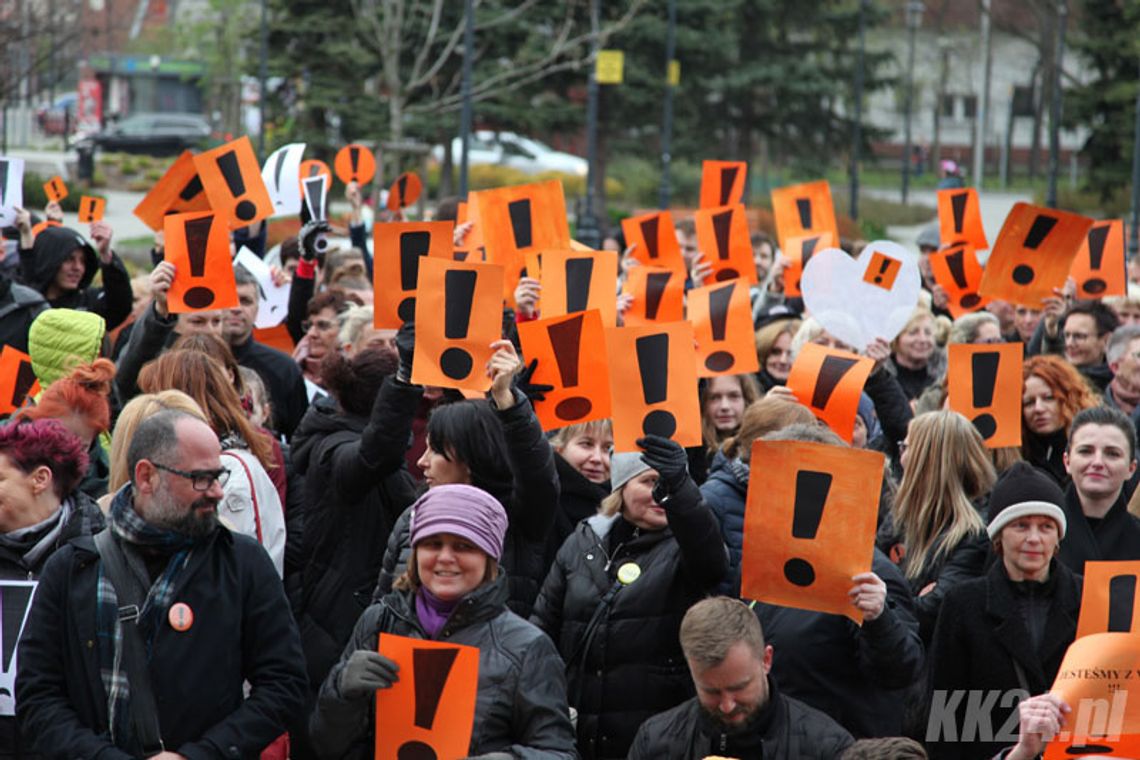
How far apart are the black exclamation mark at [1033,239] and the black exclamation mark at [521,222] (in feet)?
9.35

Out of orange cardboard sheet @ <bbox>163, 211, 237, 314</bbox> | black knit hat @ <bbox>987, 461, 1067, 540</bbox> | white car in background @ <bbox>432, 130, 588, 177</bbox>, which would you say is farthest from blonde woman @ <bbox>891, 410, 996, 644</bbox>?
white car in background @ <bbox>432, 130, 588, 177</bbox>

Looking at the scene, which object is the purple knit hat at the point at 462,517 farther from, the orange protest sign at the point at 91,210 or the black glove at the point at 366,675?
the orange protest sign at the point at 91,210

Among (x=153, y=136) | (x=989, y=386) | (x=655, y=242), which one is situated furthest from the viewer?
(x=153, y=136)

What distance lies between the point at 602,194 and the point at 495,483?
29.0 metres

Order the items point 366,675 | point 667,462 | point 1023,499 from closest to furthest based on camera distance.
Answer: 1. point 366,675
2. point 667,462
3. point 1023,499

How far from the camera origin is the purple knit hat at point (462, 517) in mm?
4617

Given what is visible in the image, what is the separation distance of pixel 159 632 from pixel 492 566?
911mm

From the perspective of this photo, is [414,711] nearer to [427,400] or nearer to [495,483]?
[495,483]

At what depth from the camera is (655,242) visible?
35.1 feet

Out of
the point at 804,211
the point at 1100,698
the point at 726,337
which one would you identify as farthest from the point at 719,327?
the point at 804,211

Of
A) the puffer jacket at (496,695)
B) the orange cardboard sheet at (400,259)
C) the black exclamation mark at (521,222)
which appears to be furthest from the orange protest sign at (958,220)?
the puffer jacket at (496,695)

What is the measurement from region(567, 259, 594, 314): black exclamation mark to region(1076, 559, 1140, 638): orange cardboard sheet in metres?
3.37

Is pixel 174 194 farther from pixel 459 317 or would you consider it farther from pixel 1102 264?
pixel 1102 264

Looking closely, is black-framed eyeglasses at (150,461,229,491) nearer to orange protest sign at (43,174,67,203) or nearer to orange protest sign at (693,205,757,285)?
orange protest sign at (693,205,757,285)
